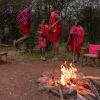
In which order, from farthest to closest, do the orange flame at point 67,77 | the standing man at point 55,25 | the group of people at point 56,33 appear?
the standing man at point 55,25 < the group of people at point 56,33 < the orange flame at point 67,77

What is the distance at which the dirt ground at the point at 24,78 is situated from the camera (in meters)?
10.4

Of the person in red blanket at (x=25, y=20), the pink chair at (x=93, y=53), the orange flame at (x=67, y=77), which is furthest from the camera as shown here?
the person in red blanket at (x=25, y=20)

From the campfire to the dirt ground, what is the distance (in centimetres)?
18

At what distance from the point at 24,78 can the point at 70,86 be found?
2.19m

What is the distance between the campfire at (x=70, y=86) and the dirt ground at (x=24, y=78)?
7.3 inches

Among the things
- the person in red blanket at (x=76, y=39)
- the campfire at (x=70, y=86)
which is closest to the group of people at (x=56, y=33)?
the person in red blanket at (x=76, y=39)

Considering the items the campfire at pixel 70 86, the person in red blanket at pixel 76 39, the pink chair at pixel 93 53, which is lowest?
the campfire at pixel 70 86

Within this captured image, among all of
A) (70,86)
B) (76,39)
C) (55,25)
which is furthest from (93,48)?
(70,86)

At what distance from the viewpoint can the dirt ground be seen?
10.4 m

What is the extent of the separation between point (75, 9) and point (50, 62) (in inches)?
267

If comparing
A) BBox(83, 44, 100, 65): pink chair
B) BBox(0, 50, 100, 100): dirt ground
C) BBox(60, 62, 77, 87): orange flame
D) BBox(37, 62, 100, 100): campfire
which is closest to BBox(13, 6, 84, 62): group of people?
BBox(83, 44, 100, 65): pink chair

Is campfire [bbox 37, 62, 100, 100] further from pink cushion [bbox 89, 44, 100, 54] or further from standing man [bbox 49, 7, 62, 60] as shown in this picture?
standing man [bbox 49, 7, 62, 60]

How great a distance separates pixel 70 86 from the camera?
10.3 meters

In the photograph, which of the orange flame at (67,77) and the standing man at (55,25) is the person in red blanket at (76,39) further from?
the orange flame at (67,77)
